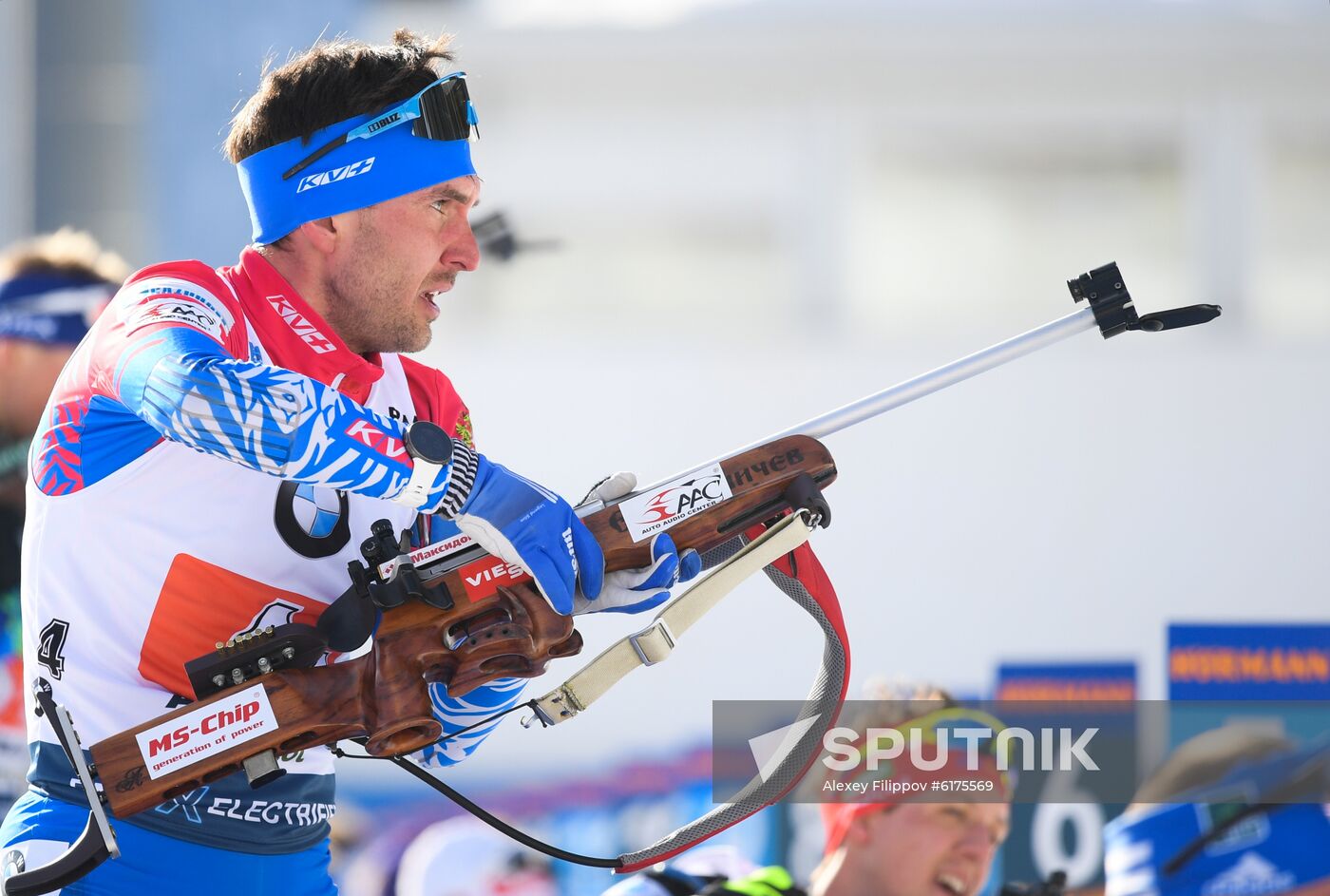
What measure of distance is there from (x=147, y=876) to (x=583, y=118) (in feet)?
19.0

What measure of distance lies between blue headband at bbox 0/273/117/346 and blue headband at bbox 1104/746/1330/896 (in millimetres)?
2744

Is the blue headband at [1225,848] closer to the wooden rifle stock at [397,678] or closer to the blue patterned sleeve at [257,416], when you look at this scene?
the wooden rifle stock at [397,678]

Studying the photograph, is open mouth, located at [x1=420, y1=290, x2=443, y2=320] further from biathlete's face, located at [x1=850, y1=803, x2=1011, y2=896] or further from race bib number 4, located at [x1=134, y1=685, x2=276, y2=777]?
biathlete's face, located at [x1=850, y1=803, x2=1011, y2=896]

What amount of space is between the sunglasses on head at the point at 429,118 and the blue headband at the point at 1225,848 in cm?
200

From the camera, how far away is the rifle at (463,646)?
70.0 inches

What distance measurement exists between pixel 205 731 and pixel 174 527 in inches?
10.7

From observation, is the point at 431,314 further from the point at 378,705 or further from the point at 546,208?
the point at 546,208

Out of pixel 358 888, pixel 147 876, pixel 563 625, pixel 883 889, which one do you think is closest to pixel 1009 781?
pixel 883 889

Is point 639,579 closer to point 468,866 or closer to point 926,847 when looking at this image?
point 926,847

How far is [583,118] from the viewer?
727 centimetres

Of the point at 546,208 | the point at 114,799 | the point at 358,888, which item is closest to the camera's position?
the point at 114,799

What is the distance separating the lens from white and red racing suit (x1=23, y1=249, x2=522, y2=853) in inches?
68.4

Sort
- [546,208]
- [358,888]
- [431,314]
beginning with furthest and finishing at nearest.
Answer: [546,208] < [358,888] < [431,314]
